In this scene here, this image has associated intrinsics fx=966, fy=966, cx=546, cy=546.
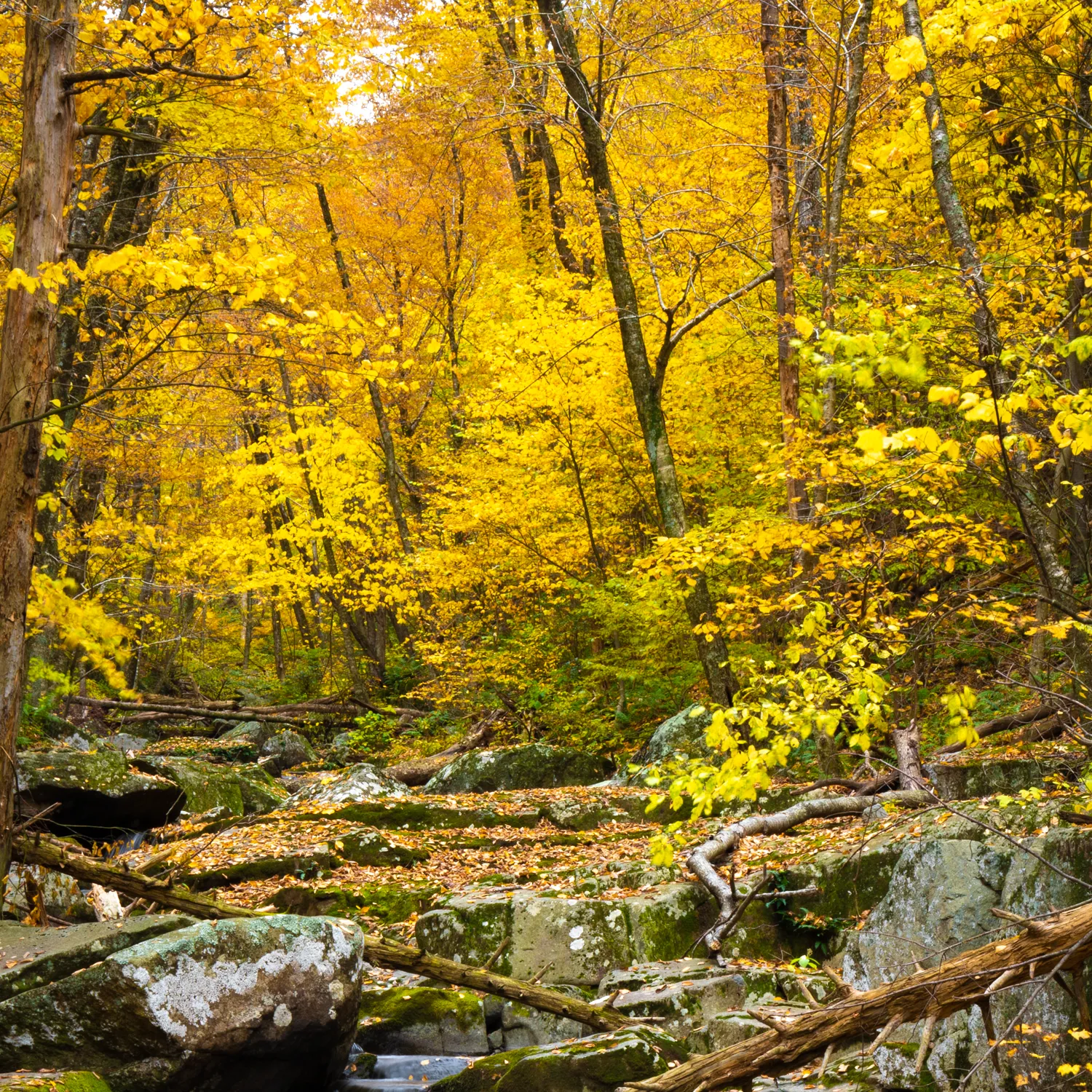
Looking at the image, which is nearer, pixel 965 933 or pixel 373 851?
pixel 965 933

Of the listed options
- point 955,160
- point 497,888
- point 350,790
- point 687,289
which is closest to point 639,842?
point 497,888

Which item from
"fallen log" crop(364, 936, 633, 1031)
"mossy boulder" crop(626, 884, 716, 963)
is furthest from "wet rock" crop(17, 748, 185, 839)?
"mossy boulder" crop(626, 884, 716, 963)

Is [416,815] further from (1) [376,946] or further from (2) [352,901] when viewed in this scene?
(1) [376,946]

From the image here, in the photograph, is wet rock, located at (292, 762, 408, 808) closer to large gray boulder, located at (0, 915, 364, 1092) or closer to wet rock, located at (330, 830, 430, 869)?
wet rock, located at (330, 830, 430, 869)

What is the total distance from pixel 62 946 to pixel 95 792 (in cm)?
399

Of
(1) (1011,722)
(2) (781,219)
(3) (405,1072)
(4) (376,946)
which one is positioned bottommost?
(3) (405,1072)

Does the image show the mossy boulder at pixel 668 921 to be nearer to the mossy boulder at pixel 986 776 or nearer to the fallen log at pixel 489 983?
the fallen log at pixel 489 983

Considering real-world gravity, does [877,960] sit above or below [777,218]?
below

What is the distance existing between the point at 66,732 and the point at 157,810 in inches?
108

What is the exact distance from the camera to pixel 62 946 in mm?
5500

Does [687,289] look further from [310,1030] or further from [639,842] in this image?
[310,1030]

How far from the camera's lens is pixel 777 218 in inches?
444

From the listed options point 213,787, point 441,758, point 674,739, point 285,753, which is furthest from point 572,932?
point 285,753

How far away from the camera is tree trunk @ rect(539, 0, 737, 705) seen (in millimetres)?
11961
